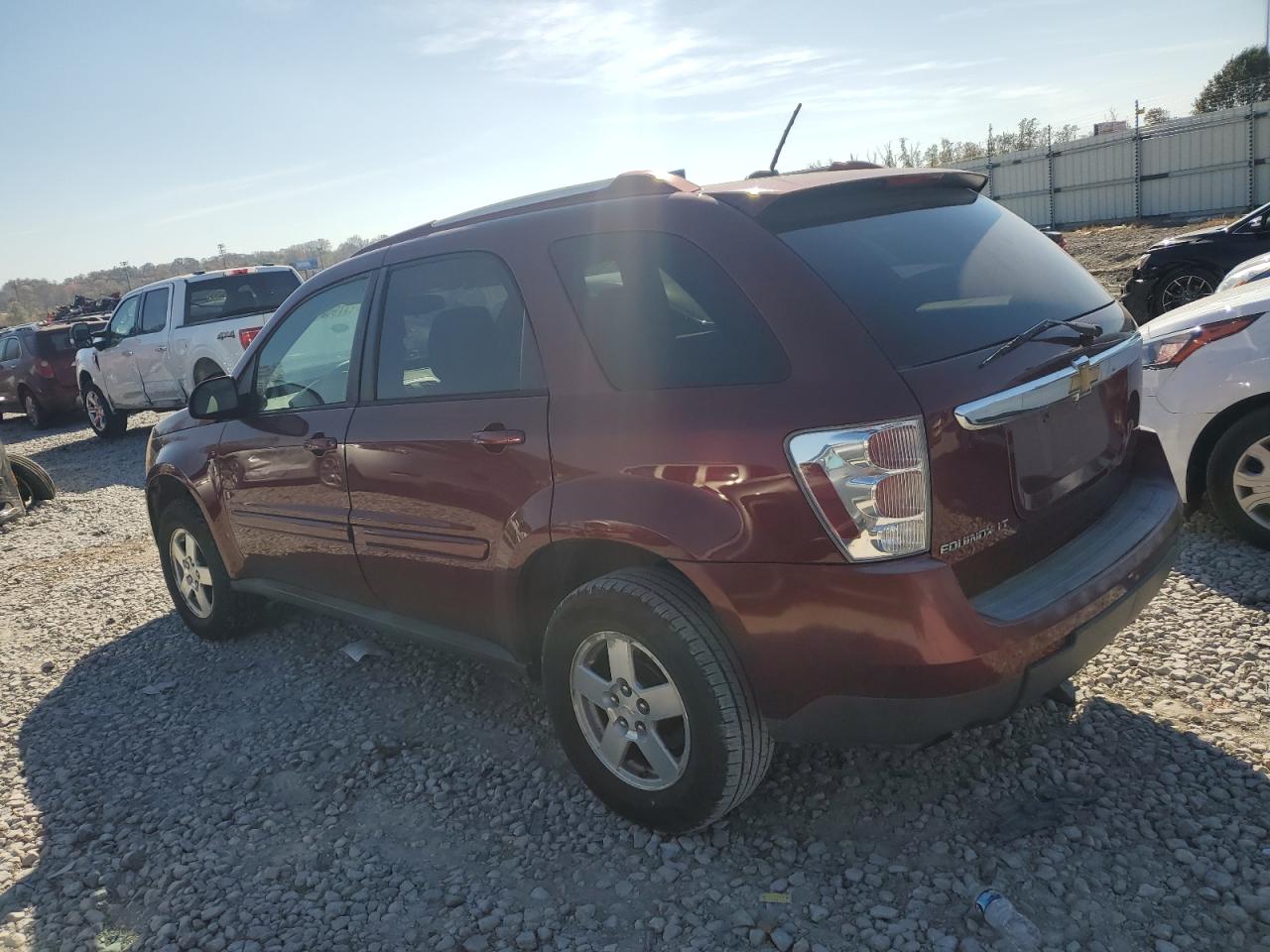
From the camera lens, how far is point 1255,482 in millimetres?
4348

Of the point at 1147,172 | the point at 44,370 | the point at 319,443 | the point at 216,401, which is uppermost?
the point at 1147,172

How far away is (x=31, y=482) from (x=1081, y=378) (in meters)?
9.94

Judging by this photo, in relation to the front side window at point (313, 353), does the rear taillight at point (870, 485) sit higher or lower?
lower

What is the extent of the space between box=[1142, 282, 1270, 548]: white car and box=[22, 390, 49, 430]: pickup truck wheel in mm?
17997

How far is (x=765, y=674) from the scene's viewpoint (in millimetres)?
2471

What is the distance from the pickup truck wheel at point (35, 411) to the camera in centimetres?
1695

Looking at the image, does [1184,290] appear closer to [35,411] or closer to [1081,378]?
[1081,378]

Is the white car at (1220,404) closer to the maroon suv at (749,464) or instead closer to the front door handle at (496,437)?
the maroon suv at (749,464)

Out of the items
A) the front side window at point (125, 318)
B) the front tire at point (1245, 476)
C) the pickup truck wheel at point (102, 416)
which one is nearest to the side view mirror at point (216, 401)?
the front tire at point (1245, 476)

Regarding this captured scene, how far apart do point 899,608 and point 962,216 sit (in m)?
1.42

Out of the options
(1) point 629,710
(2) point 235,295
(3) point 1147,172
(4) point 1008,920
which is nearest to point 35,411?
(2) point 235,295

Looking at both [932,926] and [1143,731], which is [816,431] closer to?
[932,926]

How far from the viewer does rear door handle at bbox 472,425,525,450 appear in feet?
9.64

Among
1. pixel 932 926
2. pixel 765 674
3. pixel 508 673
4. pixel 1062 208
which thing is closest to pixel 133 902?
pixel 508 673
